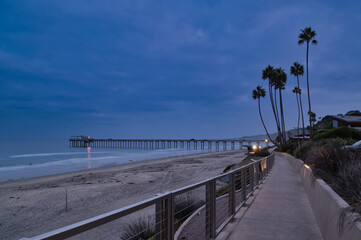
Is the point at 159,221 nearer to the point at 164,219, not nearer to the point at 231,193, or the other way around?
the point at 164,219

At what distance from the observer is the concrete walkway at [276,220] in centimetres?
503

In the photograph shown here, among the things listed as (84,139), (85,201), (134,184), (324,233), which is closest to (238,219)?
(324,233)

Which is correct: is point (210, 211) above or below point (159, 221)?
below

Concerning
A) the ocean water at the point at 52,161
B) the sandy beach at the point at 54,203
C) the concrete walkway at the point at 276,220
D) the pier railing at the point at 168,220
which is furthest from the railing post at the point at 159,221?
the ocean water at the point at 52,161

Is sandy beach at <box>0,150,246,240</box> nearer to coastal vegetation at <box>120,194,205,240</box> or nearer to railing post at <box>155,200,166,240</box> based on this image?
coastal vegetation at <box>120,194,205,240</box>

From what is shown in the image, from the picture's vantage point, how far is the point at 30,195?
16.0m

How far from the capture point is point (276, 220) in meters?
6.02

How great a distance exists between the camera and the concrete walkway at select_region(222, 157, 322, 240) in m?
5.03

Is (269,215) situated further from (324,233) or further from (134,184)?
(134,184)

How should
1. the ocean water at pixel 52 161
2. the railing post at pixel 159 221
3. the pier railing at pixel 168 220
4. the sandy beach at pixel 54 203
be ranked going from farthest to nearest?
the ocean water at pixel 52 161
the sandy beach at pixel 54 203
the railing post at pixel 159 221
the pier railing at pixel 168 220

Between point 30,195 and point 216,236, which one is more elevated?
point 216,236

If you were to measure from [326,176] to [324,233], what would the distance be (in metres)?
2.64

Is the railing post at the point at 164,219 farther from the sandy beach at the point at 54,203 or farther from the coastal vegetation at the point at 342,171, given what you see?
the sandy beach at the point at 54,203

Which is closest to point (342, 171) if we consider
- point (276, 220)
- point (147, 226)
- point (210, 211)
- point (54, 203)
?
point (276, 220)
